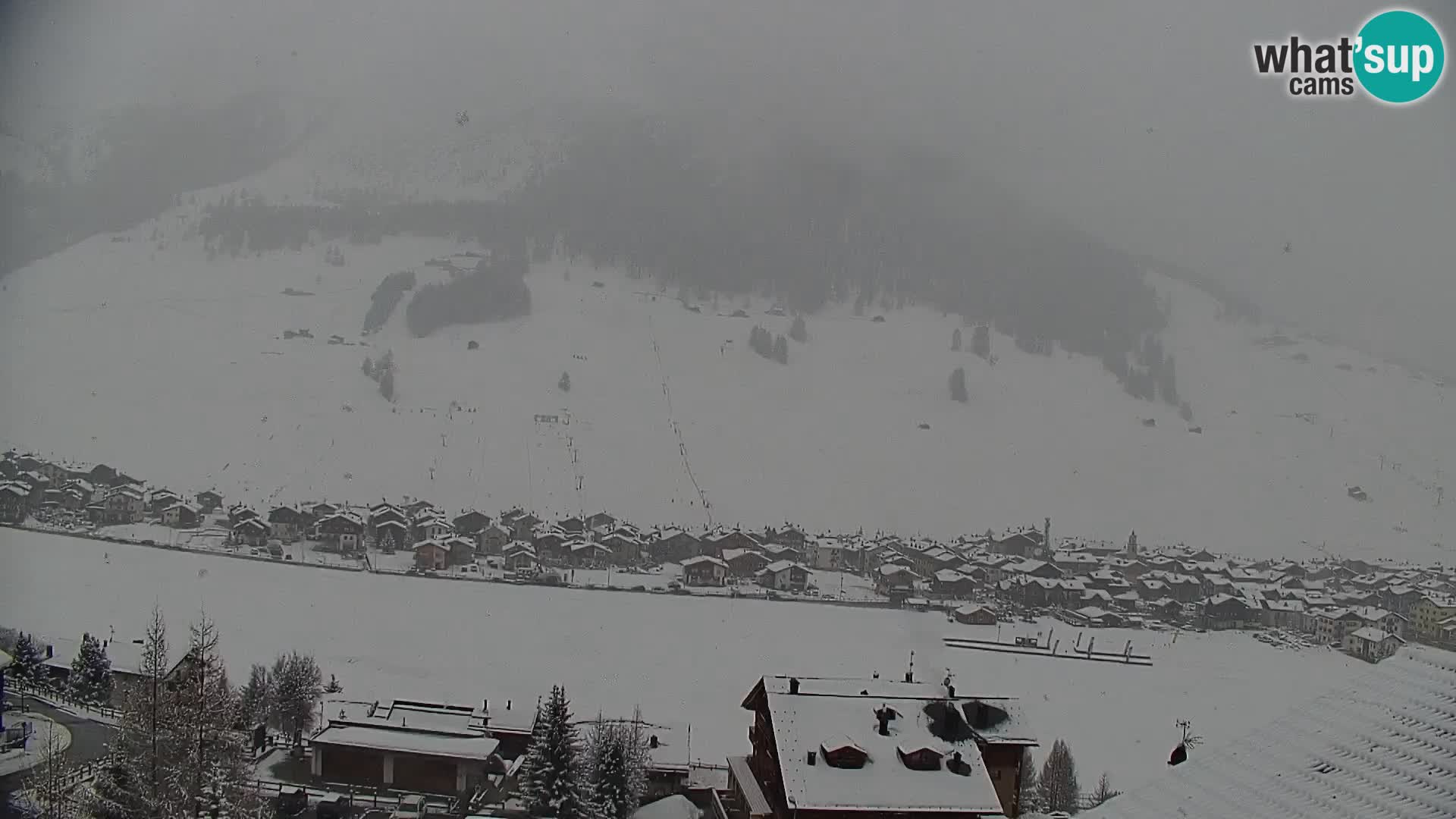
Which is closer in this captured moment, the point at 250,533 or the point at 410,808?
the point at 410,808

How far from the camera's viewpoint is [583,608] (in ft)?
24.8

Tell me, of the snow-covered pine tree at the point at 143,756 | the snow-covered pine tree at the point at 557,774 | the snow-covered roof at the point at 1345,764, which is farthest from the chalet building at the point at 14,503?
Result: the snow-covered roof at the point at 1345,764

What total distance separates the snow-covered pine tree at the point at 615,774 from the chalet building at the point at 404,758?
64 centimetres

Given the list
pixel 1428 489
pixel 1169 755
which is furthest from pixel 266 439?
pixel 1428 489

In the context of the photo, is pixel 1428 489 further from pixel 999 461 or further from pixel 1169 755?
pixel 1169 755

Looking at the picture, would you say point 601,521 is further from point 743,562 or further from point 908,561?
point 908,561

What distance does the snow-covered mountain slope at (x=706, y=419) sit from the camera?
8.78 m

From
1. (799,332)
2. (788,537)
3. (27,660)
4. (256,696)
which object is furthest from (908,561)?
(27,660)

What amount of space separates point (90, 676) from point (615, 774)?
3.46 m

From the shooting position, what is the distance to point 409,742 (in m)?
5.21

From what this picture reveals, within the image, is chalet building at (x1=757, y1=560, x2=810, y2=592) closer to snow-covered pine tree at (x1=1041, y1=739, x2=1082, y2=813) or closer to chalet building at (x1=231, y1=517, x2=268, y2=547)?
snow-covered pine tree at (x1=1041, y1=739, x2=1082, y2=813)

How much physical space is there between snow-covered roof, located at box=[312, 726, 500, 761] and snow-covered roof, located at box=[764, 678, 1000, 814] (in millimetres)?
1935

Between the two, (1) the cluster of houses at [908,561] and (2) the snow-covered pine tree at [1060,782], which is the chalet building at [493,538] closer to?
(1) the cluster of houses at [908,561]

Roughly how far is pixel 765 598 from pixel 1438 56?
6344mm
